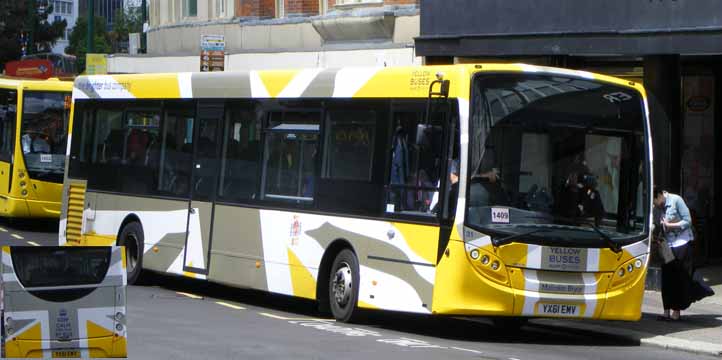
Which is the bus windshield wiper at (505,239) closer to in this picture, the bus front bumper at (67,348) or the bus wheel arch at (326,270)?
the bus wheel arch at (326,270)

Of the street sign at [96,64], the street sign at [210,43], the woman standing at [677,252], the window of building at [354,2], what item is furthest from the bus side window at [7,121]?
the woman standing at [677,252]

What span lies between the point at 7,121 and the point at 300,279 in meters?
14.5

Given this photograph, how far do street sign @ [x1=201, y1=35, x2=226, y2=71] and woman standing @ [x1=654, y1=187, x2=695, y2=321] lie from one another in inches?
431

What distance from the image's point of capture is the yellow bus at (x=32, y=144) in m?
27.9

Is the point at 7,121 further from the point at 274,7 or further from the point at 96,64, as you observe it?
the point at 274,7

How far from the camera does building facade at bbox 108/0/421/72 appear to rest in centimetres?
2516

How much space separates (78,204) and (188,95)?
130 inches

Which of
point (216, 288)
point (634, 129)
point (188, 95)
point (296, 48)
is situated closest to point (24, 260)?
point (634, 129)

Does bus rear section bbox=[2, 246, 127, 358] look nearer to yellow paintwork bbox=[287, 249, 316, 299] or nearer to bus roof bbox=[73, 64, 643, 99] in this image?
bus roof bbox=[73, 64, 643, 99]

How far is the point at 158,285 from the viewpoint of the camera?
64.7 feet

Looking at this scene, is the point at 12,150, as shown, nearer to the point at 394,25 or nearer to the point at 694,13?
the point at 394,25

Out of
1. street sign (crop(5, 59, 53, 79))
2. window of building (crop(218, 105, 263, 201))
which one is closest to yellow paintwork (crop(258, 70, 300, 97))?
window of building (crop(218, 105, 263, 201))

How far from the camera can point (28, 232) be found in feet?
93.1

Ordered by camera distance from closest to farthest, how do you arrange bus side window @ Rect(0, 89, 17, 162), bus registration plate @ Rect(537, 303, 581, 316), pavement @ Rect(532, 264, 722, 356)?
1. bus registration plate @ Rect(537, 303, 581, 316)
2. pavement @ Rect(532, 264, 722, 356)
3. bus side window @ Rect(0, 89, 17, 162)
